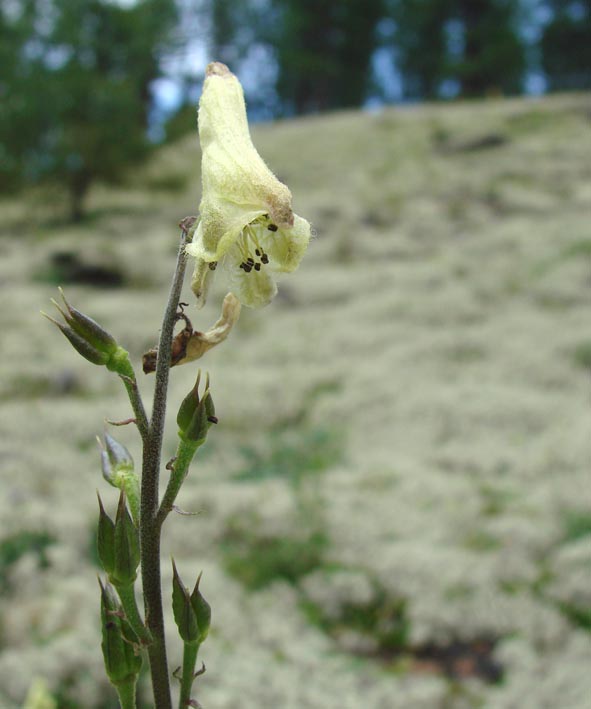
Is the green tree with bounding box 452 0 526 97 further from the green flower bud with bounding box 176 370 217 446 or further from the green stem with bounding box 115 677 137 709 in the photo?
the green stem with bounding box 115 677 137 709

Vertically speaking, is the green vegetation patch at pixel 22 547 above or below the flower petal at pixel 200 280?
below

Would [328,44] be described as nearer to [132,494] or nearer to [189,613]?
[132,494]

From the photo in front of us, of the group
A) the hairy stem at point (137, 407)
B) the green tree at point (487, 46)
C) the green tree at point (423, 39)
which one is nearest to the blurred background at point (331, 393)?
the hairy stem at point (137, 407)

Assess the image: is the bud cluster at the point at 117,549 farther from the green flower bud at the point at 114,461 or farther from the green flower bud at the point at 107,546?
the green flower bud at the point at 114,461

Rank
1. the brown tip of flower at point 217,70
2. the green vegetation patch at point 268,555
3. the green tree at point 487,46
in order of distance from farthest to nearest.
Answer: the green tree at point 487,46
the green vegetation patch at point 268,555
the brown tip of flower at point 217,70

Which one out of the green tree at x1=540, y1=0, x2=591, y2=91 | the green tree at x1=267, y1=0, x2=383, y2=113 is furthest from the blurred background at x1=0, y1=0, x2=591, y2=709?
the green tree at x1=540, y1=0, x2=591, y2=91

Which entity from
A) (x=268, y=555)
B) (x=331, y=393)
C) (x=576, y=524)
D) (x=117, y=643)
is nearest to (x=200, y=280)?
(x=117, y=643)

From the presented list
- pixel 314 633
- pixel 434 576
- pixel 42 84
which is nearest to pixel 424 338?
pixel 434 576
